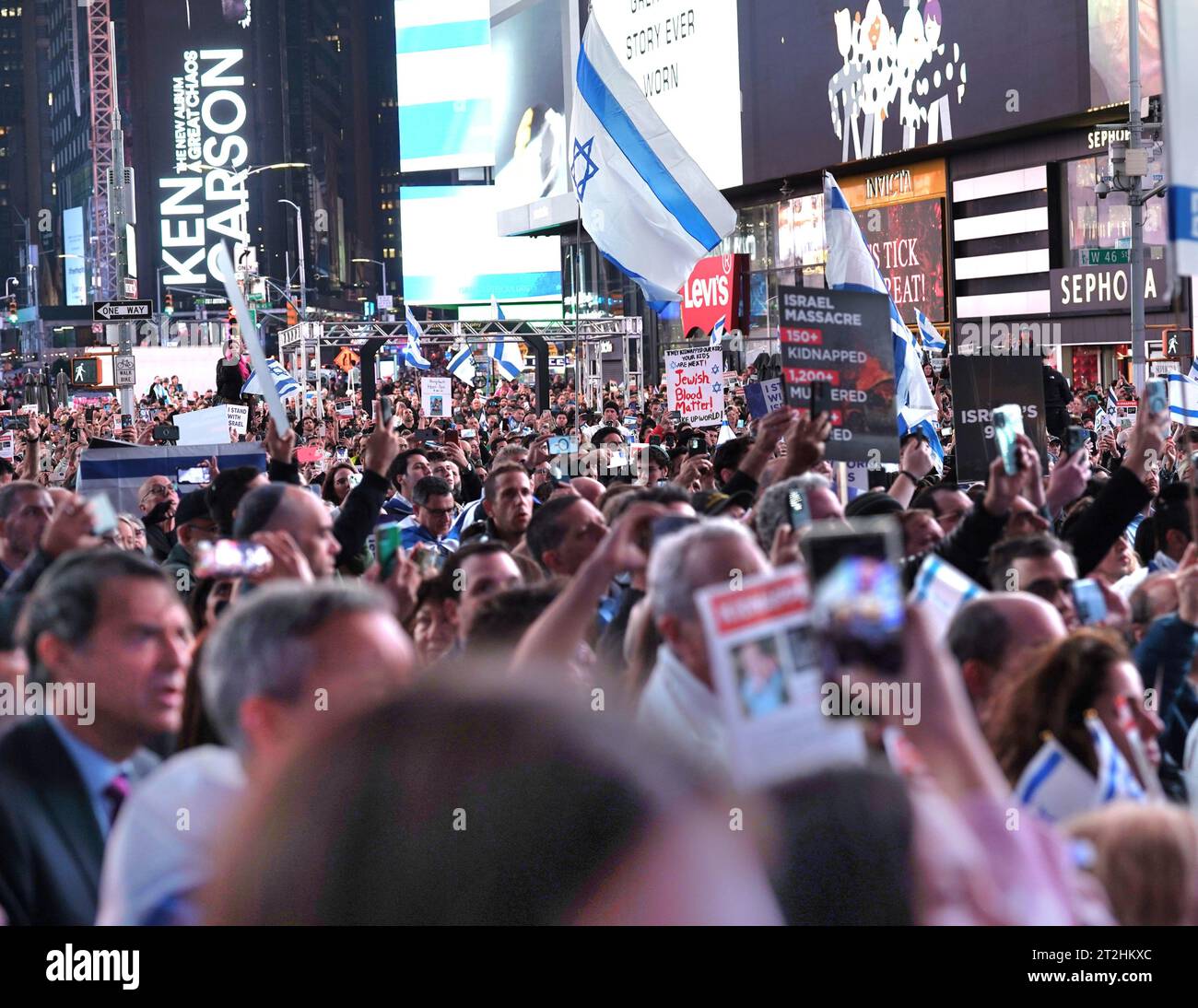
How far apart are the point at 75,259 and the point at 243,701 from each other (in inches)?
5554

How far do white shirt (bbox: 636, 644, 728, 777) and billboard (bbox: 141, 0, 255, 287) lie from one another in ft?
365

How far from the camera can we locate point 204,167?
117000 mm

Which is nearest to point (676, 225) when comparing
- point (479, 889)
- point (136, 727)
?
point (136, 727)

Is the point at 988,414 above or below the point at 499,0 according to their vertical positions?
below

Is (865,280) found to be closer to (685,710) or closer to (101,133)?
(685,710)

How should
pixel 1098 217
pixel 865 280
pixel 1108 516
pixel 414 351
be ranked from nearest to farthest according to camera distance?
pixel 1108 516, pixel 865 280, pixel 414 351, pixel 1098 217

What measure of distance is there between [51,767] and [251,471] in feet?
14.0

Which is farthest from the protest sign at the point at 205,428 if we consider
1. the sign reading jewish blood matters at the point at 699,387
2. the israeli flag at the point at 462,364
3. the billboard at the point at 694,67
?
the billboard at the point at 694,67

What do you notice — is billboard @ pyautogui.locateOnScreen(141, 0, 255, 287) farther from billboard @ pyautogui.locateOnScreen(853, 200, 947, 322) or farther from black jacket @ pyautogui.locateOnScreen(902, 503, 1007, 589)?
black jacket @ pyautogui.locateOnScreen(902, 503, 1007, 589)

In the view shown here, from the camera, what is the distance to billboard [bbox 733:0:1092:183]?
124ft

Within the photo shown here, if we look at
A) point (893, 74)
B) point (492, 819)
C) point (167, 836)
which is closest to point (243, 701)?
point (167, 836)
